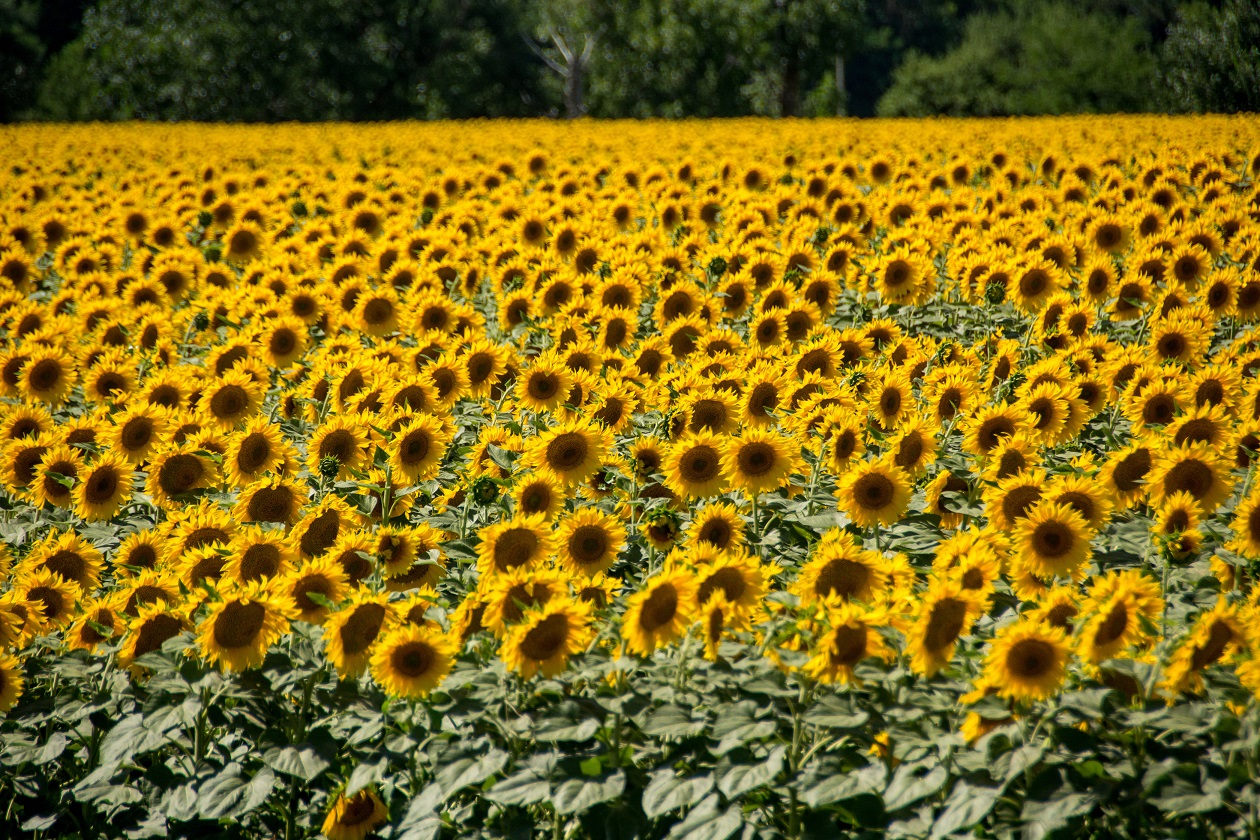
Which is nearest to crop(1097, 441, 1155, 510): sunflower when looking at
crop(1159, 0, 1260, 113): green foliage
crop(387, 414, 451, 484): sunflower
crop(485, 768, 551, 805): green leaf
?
crop(485, 768, 551, 805): green leaf

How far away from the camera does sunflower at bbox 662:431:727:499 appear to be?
12.6 ft

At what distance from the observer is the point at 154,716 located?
2938 millimetres

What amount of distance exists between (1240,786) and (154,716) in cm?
263

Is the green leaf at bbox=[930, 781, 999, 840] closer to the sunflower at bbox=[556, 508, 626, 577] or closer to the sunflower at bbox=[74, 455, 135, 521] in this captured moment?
the sunflower at bbox=[556, 508, 626, 577]

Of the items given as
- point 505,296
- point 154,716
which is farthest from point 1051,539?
point 505,296

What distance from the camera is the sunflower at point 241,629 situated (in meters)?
2.99

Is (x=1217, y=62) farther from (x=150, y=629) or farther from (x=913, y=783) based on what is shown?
(x=150, y=629)

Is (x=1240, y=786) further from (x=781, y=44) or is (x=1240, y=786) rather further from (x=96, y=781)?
(x=781, y=44)

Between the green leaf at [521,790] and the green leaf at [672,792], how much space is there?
24 centimetres

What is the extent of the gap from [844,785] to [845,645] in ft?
1.06

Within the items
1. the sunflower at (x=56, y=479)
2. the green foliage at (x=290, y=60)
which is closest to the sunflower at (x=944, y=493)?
the sunflower at (x=56, y=479)

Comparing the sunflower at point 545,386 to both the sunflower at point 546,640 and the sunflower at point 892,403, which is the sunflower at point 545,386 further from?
the sunflower at point 546,640

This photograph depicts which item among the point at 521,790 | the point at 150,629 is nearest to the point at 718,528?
the point at 521,790

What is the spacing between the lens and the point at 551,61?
163 feet
